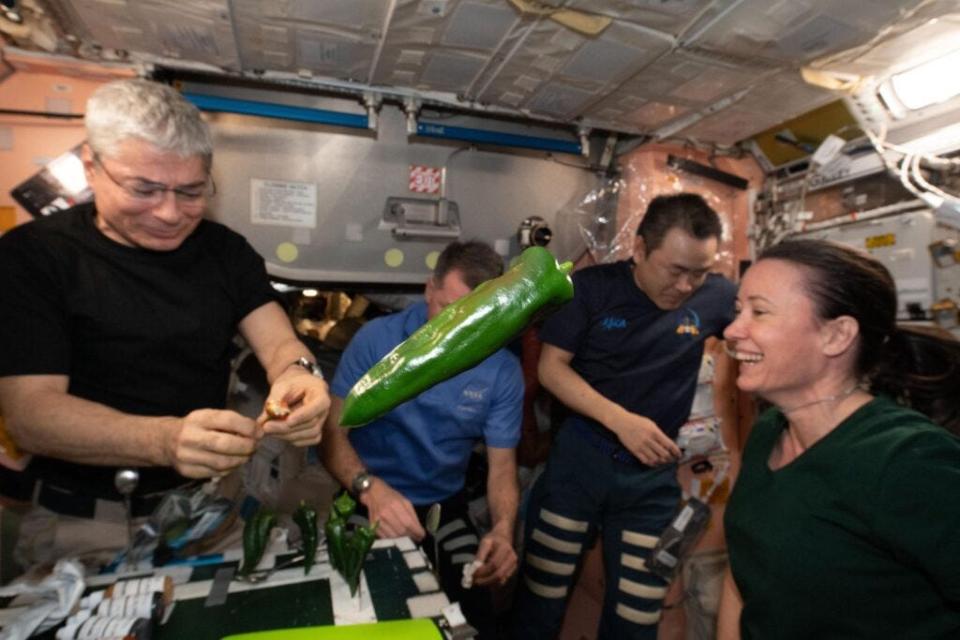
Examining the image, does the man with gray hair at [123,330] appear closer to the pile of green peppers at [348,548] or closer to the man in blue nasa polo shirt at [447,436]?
the pile of green peppers at [348,548]

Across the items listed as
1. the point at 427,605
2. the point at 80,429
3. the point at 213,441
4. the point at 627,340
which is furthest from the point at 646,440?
the point at 80,429

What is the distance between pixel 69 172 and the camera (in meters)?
2.05

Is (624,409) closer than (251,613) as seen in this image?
No

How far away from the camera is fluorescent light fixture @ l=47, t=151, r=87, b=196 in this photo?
2.04 m

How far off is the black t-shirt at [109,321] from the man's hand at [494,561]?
0.98m

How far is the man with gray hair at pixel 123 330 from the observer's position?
1.15 m

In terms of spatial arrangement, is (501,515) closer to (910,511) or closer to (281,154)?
(910,511)

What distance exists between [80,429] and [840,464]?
1.63 m

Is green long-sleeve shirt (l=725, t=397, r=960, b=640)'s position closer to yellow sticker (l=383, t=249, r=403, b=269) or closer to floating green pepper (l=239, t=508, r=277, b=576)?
floating green pepper (l=239, t=508, r=277, b=576)

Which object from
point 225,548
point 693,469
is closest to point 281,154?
point 225,548

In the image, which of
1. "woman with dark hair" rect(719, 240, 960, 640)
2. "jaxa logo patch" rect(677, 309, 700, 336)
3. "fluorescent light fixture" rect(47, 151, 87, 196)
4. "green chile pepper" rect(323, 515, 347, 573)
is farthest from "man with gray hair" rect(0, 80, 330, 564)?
"jaxa logo patch" rect(677, 309, 700, 336)

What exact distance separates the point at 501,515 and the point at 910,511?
129 centimetres

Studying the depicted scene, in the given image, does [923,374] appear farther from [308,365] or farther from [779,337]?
[308,365]

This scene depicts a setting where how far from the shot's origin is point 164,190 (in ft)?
4.29
